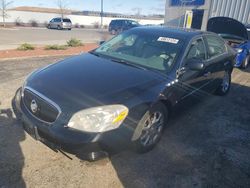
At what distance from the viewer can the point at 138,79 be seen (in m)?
3.00

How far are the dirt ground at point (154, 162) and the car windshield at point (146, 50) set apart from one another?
894 mm

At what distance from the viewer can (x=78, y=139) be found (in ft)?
7.55

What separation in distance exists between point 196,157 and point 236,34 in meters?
7.17

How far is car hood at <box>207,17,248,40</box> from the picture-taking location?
8469 mm

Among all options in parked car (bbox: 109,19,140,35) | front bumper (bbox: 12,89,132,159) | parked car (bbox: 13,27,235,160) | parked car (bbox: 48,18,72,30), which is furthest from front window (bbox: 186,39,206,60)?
parked car (bbox: 48,18,72,30)

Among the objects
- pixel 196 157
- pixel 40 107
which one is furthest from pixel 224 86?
pixel 40 107

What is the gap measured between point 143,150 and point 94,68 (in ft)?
4.25

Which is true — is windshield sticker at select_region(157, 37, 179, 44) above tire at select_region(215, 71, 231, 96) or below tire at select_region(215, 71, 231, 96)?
above

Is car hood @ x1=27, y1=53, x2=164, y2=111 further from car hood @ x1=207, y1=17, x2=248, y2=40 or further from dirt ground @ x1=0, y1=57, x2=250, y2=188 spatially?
car hood @ x1=207, y1=17, x2=248, y2=40

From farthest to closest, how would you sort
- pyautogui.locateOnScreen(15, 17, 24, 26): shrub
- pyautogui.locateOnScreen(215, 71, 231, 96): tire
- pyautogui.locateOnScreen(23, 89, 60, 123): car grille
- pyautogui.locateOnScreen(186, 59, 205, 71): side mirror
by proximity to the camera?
pyautogui.locateOnScreen(15, 17, 24, 26): shrub < pyautogui.locateOnScreen(215, 71, 231, 96): tire < pyautogui.locateOnScreen(186, 59, 205, 71): side mirror < pyautogui.locateOnScreen(23, 89, 60, 123): car grille

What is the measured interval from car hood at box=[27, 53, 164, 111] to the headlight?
72mm

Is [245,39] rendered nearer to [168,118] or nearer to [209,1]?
[168,118]

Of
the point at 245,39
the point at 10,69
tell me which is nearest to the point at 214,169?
the point at 10,69

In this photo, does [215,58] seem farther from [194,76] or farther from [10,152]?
[10,152]
